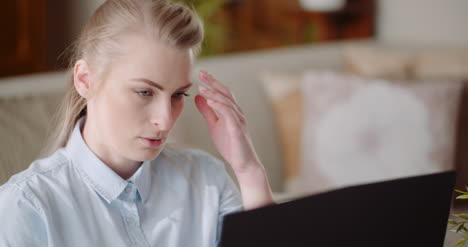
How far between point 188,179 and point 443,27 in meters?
2.10

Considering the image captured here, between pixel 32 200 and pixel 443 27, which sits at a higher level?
pixel 32 200

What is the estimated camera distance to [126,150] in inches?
41.1

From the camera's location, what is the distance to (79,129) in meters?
1.12

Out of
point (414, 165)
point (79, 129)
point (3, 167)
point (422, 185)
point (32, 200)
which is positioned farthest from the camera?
point (414, 165)

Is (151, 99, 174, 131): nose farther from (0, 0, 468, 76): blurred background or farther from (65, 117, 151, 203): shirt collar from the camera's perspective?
(0, 0, 468, 76): blurred background

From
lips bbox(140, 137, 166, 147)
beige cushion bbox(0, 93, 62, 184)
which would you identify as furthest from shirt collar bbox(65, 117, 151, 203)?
beige cushion bbox(0, 93, 62, 184)

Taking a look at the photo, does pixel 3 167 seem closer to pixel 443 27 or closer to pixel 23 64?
pixel 443 27

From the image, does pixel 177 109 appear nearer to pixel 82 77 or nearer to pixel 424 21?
pixel 82 77

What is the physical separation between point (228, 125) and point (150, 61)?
0.73 feet

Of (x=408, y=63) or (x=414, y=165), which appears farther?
(x=408, y=63)

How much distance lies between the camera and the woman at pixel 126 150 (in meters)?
1.00

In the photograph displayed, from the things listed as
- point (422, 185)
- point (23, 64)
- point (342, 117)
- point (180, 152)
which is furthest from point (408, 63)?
point (23, 64)

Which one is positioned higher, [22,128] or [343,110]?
[22,128]

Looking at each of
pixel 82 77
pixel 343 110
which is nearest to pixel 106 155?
pixel 82 77
